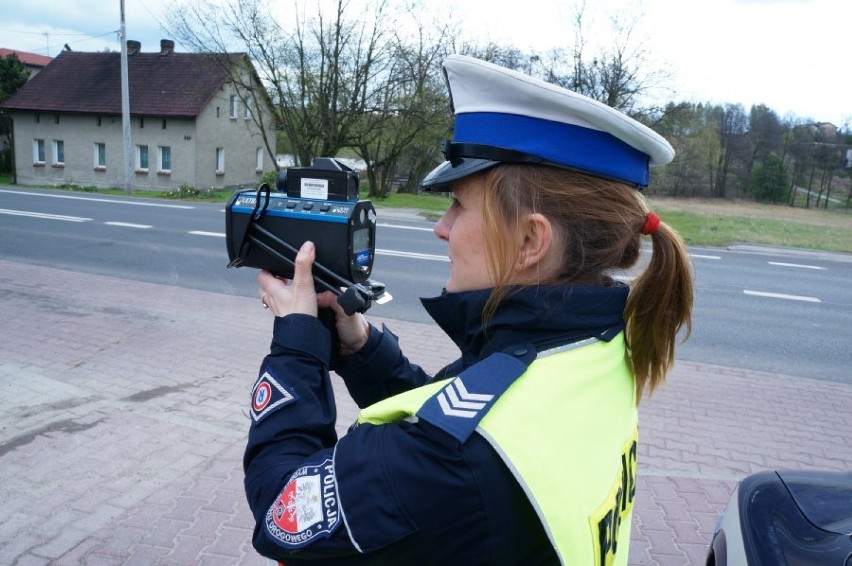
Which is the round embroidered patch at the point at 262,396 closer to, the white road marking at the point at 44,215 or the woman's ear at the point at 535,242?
the woman's ear at the point at 535,242

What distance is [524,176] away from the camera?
4.13 ft

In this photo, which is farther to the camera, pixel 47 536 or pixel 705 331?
pixel 705 331

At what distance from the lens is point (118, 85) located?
Answer: 3466 cm

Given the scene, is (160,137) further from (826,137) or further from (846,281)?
(826,137)

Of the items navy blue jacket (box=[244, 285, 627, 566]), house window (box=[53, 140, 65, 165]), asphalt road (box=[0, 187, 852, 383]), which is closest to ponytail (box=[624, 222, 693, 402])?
navy blue jacket (box=[244, 285, 627, 566])

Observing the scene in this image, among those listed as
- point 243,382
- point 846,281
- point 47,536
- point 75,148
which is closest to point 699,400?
point 243,382

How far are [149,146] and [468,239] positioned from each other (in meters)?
35.1

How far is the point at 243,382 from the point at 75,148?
3427cm

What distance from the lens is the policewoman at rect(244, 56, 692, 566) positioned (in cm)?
103

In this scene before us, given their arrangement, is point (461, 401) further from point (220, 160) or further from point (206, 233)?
point (220, 160)

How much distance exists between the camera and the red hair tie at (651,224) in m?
1.40

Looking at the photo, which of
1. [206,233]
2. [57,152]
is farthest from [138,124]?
[206,233]

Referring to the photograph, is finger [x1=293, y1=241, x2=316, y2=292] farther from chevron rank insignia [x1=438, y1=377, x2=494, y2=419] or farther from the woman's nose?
chevron rank insignia [x1=438, y1=377, x2=494, y2=419]

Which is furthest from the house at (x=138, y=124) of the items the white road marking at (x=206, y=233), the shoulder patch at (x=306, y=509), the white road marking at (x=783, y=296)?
the shoulder patch at (x=306, y=509)
